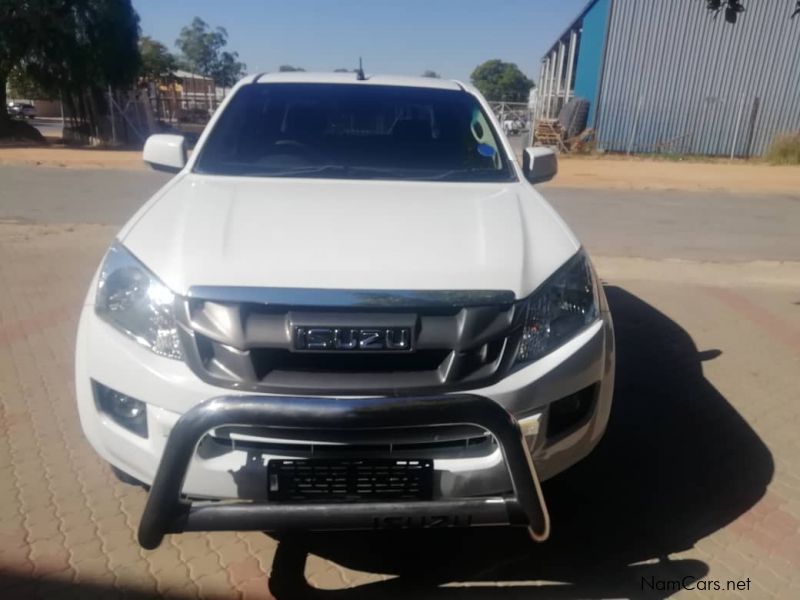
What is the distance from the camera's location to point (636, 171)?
1944 cm

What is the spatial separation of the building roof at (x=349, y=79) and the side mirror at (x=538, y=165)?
65 cm

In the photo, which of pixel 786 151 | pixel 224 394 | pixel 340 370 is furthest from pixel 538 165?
pixel 786 151

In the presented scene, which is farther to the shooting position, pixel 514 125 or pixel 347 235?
pixel 514 125

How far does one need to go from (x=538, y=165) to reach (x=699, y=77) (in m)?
22.2

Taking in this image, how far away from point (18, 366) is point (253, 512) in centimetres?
301

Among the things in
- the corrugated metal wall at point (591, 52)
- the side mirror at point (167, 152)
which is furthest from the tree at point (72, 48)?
the side mirror at point (167, 152)

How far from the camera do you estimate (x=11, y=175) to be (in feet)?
47.7

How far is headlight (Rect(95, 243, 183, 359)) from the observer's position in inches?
91.7

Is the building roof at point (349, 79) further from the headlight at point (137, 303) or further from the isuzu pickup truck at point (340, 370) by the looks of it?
the headlight at point (137, 303)

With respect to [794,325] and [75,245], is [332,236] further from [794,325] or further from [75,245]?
[75,245]

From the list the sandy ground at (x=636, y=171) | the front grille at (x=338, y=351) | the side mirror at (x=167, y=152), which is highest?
the side mirror at (x=167, y=152)

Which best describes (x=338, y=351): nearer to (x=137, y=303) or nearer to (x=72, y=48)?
(x=137, y=303)

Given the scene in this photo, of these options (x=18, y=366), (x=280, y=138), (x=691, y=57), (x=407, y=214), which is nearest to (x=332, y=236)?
(x=407, y=214)

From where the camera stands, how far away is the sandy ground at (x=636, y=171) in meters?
16.2
